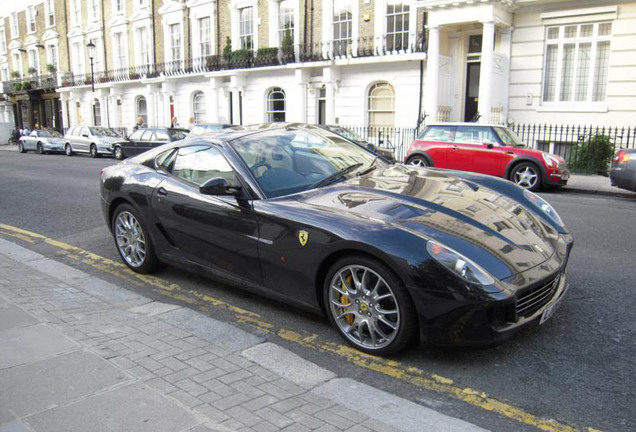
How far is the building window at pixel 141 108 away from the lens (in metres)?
33.6

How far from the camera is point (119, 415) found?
8.96 feet

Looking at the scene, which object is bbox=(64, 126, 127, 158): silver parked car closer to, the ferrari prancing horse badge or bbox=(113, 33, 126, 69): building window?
bbox=(113, 33, 126, 69): building window

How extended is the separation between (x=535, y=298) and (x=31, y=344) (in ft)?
11.1

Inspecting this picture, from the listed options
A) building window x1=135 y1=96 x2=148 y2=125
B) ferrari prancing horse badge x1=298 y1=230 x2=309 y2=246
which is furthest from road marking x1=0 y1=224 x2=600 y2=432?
building window x1=135 y1=96 x2=148 y2=125

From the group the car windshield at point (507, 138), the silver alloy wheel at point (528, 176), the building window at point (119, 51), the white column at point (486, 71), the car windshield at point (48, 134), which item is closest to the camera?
the silver alloy wheel at point (528, 176)

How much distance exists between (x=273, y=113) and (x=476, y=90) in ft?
33.4

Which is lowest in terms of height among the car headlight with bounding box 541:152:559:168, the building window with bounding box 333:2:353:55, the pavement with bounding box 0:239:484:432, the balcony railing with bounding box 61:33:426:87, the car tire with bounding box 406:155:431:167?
the pavement with bounding box 0:239:484:432

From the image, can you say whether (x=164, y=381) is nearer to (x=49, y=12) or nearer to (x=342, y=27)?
(x=342, y=27)

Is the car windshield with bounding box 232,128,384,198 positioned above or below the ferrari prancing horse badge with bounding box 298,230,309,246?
above

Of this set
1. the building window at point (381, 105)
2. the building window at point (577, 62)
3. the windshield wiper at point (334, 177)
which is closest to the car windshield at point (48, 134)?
the building window at point (381, 105)

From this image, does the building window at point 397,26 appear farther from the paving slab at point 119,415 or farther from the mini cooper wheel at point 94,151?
the paving slab at point 119,415

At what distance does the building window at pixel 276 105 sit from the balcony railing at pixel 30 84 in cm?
2413

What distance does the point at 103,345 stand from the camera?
11.8ft

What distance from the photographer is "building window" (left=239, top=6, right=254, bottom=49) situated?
83.9 feet
